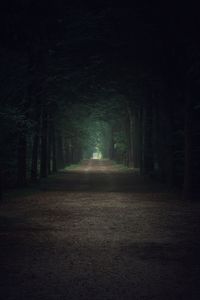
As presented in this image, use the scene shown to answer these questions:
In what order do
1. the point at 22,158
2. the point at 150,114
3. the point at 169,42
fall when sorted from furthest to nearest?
the point at 150,114 < the point at 22,158 < the point at 169,42

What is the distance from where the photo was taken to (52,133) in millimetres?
50625

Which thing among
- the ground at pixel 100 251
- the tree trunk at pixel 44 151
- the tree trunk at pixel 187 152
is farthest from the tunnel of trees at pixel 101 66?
the ground at pixel 100 251

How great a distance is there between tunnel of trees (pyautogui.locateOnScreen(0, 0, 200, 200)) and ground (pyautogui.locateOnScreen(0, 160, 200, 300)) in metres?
4.87

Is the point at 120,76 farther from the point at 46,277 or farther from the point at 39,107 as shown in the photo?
the point at 46,277

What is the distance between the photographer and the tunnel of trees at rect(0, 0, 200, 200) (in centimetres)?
2233

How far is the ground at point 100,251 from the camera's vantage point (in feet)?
25.7

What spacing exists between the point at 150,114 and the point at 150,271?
34.4 meters

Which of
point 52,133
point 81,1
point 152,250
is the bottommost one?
point 152,250

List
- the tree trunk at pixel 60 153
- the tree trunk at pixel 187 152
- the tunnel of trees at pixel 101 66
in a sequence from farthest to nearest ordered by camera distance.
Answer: the tree trunk at pixel 60 153
the tree trunk at pixel 187 152
the tunnel of trees at pixel 101 66

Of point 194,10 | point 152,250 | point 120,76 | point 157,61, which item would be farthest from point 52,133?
point 152,250

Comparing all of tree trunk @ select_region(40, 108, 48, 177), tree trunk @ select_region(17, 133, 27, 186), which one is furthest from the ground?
tree trunk @ select_region(40, 108, 48, 177)

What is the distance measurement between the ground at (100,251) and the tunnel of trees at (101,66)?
487 centimetres

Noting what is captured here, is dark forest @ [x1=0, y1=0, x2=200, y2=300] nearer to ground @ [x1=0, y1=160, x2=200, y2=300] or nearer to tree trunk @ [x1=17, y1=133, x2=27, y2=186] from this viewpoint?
tree trunk @ [x1=17, y1=133, x2=27, y2=186]

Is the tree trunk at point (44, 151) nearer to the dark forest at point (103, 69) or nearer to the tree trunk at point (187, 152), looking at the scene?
the dark forest at point (103, 69)
